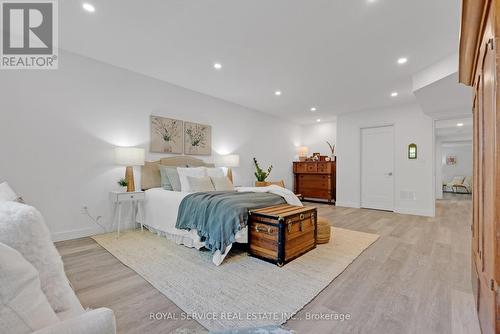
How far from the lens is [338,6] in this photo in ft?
7.07

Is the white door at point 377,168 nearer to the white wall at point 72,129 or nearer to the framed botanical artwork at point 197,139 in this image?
the framed botanical artwork at point 197,139

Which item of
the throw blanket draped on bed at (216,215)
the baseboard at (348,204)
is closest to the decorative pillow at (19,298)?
the throw blanket draped on bed at (216,215)

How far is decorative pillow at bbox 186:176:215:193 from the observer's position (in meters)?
3.40

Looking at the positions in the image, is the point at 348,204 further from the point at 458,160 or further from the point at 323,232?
the point at 458,160

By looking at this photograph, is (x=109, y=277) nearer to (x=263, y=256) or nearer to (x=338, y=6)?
(x=263, y=256)

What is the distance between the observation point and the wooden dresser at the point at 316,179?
643 centimetres

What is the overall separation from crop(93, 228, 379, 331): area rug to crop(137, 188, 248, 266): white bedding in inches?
4.5

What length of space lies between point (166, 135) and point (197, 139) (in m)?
0.64

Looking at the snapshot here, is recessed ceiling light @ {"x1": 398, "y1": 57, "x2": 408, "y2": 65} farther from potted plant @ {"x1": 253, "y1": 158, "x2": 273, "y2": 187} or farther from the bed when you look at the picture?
potted plant @ {"x1": 253, "y1": 158, "x2": 273, "y2": 187}

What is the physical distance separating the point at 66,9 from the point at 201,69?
167 cm

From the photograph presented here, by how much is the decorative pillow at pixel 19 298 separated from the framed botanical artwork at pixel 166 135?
352 centimetres

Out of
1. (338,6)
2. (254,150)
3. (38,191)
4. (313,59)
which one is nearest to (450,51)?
(313,59)

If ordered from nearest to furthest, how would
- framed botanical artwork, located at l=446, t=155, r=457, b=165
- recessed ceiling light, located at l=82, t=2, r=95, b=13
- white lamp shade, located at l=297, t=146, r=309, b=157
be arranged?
recessed ceiling light, located at l=82, t=2, r=95, b=13, white lamp shade, located at l=297, t=146, r=309, b=157, framed botanical artwork, located at l=446, t=155, r=457, b=165

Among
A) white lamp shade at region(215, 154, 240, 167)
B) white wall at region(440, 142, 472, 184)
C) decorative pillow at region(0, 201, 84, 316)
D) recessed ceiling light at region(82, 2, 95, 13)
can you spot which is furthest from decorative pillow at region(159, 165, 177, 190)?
white wall at region(440, 142, 472, 184)
